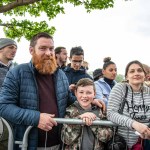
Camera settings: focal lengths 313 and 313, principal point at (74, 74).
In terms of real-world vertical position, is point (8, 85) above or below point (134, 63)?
below

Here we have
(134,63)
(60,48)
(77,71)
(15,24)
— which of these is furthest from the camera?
(15,24)

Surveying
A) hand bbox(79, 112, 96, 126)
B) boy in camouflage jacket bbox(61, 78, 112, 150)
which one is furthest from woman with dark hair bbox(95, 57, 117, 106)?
hand bbox(79, 112, 96, 126)

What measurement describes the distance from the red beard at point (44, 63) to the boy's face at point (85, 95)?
0.41 meters

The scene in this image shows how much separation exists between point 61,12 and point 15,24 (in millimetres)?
2298

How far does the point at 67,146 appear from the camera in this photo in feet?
11.6

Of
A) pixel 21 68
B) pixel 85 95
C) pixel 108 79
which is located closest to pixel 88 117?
pixel 85 95

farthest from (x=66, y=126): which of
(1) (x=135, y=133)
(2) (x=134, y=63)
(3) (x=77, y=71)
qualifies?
(3) (x=77, y=71)

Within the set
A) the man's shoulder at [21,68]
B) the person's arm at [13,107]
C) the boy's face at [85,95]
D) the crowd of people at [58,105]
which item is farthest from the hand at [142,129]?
the man's shoulder at [21,68]

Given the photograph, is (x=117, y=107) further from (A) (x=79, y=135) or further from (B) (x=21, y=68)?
(B) (x=21, y=68)

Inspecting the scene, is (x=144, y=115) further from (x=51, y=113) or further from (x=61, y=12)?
(x=61, y=12)

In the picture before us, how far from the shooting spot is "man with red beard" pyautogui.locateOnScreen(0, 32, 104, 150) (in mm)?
3217

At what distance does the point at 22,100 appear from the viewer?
335cm

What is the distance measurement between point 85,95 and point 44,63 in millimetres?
615

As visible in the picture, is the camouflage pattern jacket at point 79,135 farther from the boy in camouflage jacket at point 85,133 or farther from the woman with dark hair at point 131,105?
the woman with dark hair at point 131,105
